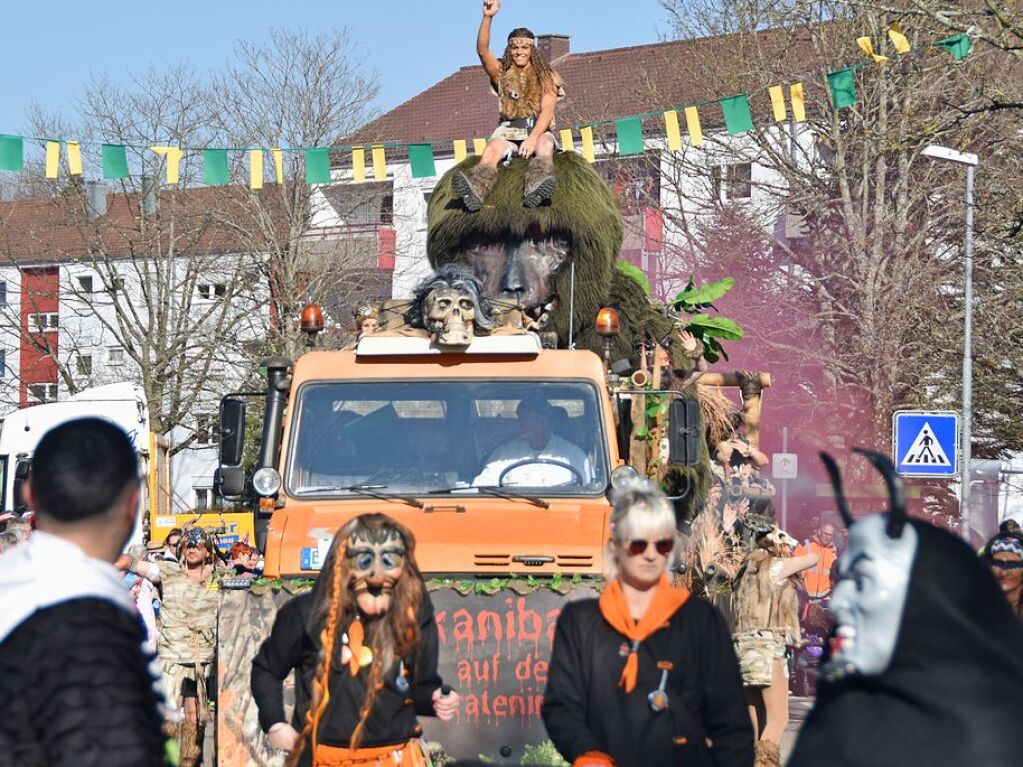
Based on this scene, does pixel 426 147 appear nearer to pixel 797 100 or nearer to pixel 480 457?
pixel 797 100

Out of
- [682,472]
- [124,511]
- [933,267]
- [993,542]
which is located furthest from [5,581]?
[933,267]

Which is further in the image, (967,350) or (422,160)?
(967,350)

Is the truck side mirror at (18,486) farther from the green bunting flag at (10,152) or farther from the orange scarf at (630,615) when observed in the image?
the orange scarf at (630,615)

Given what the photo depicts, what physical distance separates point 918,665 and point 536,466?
614cm

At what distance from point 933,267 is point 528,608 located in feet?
74.7

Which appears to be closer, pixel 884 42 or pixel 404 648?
pixel 404 648

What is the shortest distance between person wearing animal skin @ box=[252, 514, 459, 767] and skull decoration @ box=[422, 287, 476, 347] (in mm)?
3880

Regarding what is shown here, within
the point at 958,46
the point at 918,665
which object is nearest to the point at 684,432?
the point at 918,665

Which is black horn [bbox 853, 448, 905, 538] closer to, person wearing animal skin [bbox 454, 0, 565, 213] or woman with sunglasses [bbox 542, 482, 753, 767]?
woman with sunglasses [bbox 542, 482, 753, 767]

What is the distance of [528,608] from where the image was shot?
827 centimetres

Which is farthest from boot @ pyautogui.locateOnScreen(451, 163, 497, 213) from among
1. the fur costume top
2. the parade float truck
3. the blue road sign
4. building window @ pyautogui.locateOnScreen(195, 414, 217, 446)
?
building window @ pyautogui.locateOnScreen(195, 414, 217, 446)

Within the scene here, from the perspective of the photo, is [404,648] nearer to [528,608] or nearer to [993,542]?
[528,608]

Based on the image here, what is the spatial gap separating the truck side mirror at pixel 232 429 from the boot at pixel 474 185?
2.53m

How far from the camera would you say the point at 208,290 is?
4312 centimetres
